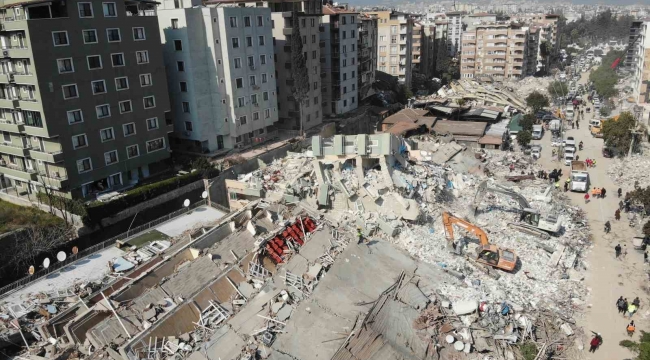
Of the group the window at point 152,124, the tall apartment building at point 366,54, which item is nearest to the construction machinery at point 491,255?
the window at point 152,124

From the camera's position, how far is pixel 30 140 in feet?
108

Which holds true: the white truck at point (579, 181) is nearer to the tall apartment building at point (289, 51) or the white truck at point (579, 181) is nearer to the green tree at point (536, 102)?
the green tree at point (536, 102)

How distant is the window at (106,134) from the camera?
110 ft

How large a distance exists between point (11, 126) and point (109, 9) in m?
10.4

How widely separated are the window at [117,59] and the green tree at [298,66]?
17.3m

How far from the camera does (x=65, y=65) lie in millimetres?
31062

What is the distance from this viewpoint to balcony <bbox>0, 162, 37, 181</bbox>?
33356mm

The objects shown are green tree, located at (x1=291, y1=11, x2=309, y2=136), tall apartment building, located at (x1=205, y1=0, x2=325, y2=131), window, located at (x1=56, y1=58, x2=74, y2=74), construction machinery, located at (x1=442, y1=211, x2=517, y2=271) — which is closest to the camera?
construction machinery, located at (x1=442, y1=211, x2=517, y2=271)

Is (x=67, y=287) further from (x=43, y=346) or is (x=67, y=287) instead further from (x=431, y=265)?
(x=431, y=265)

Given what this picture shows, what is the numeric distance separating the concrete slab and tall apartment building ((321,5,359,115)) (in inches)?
1166

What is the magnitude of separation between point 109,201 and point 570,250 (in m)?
28.5

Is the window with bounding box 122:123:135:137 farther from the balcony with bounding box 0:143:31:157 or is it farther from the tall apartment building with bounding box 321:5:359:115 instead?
the tall apartment building with bounding box 321:5:359:115

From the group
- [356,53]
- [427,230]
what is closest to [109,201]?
[427,230]

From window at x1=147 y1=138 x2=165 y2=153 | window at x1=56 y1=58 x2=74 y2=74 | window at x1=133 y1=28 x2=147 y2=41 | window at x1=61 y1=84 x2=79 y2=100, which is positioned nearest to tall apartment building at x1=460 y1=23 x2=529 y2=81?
window at x1=147 y1=138 x2=165 y2=153
